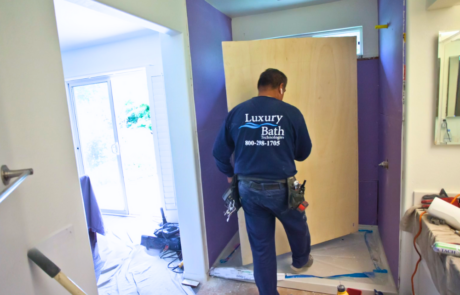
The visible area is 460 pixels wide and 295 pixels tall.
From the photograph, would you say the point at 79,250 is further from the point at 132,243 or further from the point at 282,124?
the point at 132,243

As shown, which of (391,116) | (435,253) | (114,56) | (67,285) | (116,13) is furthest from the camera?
(114,56)

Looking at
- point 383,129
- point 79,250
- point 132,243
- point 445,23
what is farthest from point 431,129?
point 132,243

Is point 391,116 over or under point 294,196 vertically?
over

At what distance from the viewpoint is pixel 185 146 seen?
2.00 m

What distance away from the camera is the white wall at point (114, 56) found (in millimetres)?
3123

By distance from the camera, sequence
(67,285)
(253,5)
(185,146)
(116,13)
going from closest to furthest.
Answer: (67,285) < (116,13) < (185,146) < (253,5)

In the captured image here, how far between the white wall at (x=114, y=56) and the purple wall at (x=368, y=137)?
82.9 inches

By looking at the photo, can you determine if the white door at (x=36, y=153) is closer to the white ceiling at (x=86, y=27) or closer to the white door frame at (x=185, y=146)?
the white door frame at (x=185, y=146)

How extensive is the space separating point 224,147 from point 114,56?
2.27 m

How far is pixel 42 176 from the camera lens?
3.38 feet

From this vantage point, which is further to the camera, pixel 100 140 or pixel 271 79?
pixel 100 140

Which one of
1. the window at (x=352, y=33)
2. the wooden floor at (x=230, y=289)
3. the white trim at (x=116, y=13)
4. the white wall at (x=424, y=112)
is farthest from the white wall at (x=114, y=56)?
the white wall at (x=424, y=112)

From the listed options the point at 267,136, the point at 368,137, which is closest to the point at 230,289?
the point at 267,136

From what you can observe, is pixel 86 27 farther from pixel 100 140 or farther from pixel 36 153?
pixel 36 153
